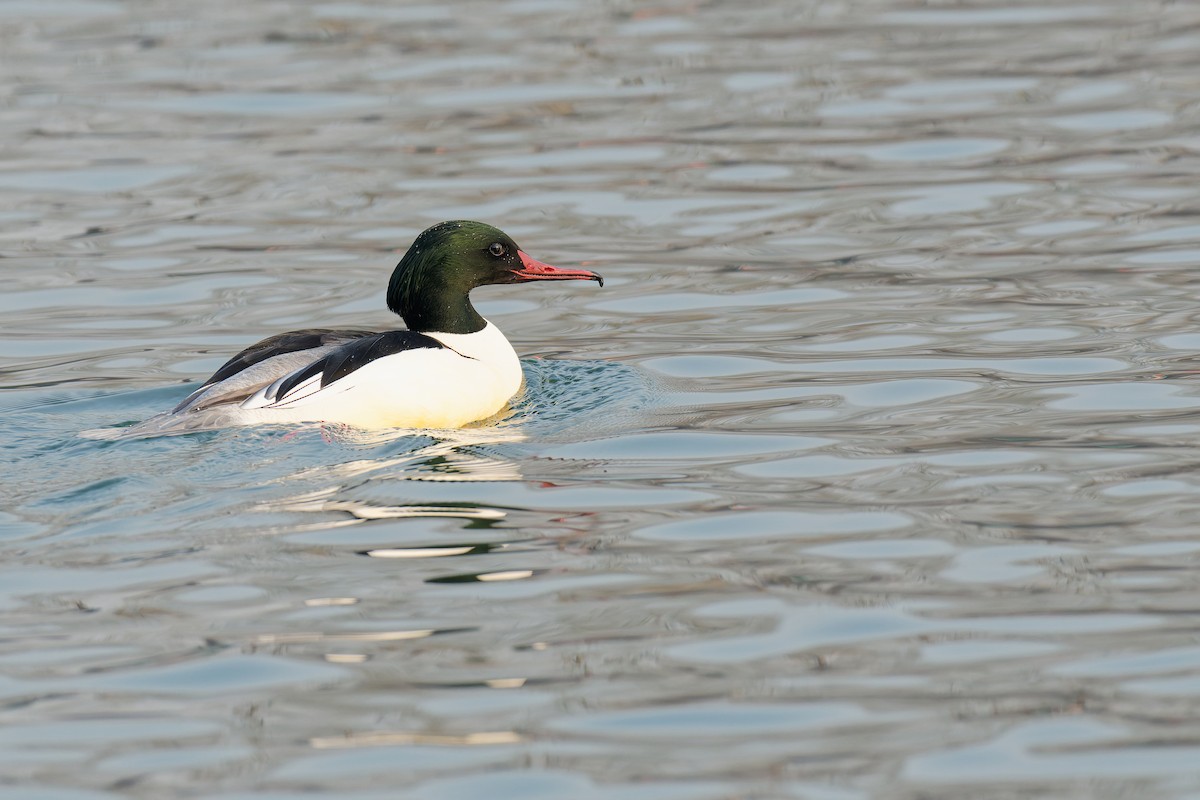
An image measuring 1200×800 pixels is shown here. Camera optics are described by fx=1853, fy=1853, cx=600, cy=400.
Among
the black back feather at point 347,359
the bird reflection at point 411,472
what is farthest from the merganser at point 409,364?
the bird reflection at point 411,472

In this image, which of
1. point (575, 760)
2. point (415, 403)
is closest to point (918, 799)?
point (575, 760)

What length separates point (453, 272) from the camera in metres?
9.75

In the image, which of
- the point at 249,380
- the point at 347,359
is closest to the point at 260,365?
the point at 249,380

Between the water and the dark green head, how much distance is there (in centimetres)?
62

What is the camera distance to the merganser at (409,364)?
28.9 ft

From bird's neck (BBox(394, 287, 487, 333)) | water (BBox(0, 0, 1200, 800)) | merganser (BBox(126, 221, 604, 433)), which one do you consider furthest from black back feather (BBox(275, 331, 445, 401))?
bird's neck (BBox(394, 287, 487, 333))

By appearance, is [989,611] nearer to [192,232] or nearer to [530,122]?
[192,232]

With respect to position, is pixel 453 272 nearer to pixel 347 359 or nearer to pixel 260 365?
pixel 347 359

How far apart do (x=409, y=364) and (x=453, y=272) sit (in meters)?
0.88

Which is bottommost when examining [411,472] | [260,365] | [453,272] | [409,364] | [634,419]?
[634,419]

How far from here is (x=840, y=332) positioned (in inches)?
417

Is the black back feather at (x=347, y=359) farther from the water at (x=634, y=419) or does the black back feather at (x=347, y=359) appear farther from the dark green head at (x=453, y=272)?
the dark green head at (x=453, y=272)

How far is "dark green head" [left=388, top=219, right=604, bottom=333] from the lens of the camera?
969 cm

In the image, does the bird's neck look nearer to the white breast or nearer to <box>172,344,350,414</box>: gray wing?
the white breast
